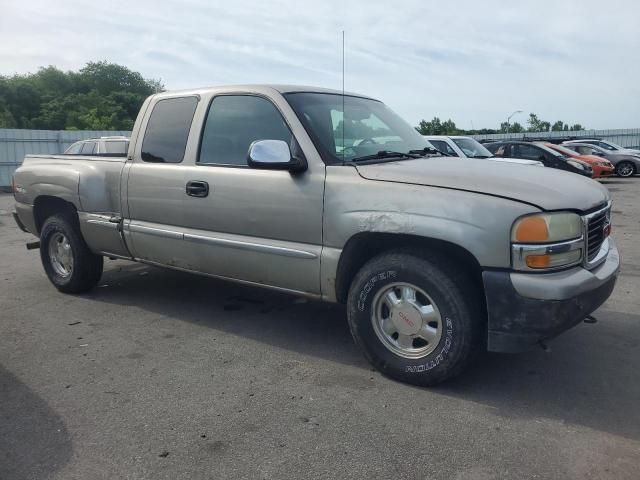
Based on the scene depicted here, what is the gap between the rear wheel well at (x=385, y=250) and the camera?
3414 millimetres

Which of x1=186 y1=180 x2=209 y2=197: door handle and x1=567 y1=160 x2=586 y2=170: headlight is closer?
x1=186 y1=180 x2=209 y2=197: door handle

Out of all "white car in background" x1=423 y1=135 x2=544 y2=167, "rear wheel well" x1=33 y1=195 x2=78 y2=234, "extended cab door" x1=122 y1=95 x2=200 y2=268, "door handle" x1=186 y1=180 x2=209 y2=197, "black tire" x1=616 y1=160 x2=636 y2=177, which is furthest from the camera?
"black tire" x1=616 y1=160 x2=636 y2=177

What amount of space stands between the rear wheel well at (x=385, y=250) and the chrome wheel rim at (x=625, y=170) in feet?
69.7

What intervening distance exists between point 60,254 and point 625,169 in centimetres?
2148

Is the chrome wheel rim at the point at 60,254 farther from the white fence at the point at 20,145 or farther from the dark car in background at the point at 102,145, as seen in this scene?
the white fence at the point at 20,145

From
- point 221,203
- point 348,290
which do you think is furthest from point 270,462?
point 221,203

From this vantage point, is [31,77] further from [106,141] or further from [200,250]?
[200,250]

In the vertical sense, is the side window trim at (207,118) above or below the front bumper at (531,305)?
above

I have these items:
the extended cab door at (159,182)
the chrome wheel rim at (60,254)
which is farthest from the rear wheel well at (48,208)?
the extended cab door at (159,182)

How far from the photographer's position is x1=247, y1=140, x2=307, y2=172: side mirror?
3812 millimetres

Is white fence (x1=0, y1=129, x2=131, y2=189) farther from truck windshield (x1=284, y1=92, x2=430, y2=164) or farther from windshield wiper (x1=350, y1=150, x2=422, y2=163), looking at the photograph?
windshield wiper (x1=350, y1=150, x2=422, y2=163)

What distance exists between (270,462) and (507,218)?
1.76 m

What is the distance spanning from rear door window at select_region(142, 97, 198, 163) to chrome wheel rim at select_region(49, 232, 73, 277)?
1517mm

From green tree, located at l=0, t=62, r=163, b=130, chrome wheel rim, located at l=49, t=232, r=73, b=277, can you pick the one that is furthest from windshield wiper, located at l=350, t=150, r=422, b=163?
green tree, located at l=0, t=62, r=163, b=130
